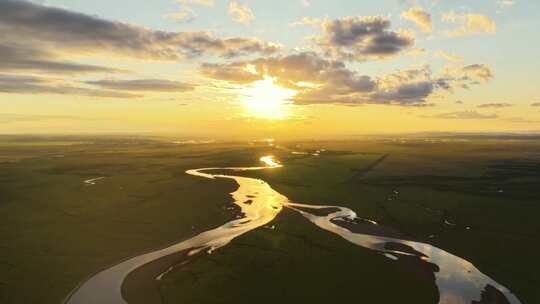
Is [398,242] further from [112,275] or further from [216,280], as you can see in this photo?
[112,275]

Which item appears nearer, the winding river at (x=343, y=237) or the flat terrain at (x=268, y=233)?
the winding river at (x=343, y=237)


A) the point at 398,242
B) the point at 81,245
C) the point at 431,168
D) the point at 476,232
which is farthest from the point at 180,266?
the point at 431,168

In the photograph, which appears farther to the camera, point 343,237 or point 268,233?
point 268,233

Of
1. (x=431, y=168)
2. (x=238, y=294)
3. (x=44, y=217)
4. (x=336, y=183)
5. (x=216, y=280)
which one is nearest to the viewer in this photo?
(x=238, y=294)

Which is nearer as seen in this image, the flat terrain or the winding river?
the winding river
